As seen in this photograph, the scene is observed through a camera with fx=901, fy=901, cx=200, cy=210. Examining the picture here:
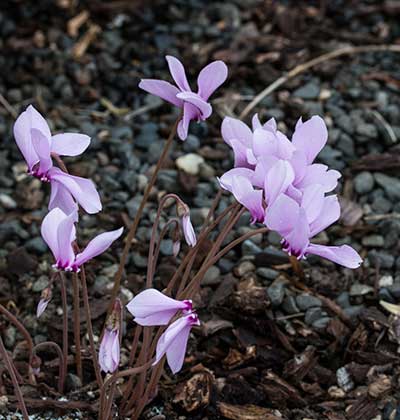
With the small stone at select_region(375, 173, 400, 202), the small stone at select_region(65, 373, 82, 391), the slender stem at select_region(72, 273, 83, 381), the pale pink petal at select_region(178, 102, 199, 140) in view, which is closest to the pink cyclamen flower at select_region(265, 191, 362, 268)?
the pale pink petal at select_region(178, 102, 199, 140)

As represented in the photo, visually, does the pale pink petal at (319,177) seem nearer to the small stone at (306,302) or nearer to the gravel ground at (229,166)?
the gravel ground at (229,166)

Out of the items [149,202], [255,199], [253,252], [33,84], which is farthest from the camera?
[33,84]

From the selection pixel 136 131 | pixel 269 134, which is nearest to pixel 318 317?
pixel 269 134

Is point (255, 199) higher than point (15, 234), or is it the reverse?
point (255, 199)

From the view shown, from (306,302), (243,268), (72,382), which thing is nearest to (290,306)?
(306,302)

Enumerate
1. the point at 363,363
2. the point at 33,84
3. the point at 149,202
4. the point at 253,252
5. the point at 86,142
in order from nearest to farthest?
the point at 86,142 < the point at 363,363 < the point at 253,252 < the point at 149,202 < the point at 33,84

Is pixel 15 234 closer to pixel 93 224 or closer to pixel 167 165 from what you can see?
pixel 93 224
